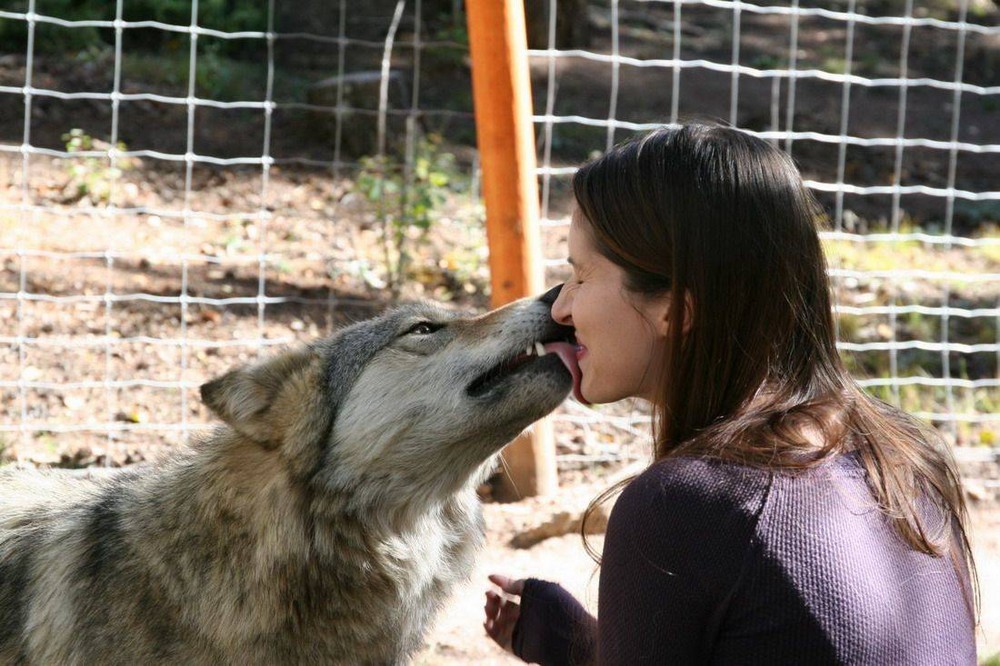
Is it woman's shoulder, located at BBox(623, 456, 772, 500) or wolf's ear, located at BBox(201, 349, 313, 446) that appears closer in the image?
woman's shoulder, located at BBox(623, 456, 772, 500)

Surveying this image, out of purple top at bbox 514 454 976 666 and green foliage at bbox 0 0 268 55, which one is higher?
green foliage at bbox 0 0 268 55

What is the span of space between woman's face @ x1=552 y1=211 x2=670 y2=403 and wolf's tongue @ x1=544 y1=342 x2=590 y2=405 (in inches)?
10.1

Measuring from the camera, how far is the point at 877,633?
6.19 ft

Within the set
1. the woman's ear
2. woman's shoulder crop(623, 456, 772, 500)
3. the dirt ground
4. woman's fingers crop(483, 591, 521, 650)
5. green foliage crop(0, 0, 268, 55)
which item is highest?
green foliage crop(0, 0, 268, 55)

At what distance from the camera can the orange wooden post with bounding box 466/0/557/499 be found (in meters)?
4.48

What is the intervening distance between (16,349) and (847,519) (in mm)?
4972

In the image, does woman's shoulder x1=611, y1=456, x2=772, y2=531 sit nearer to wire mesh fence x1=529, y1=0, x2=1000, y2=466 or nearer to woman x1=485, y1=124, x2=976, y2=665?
woman x1=485, y1=124, x2=976, y2=665

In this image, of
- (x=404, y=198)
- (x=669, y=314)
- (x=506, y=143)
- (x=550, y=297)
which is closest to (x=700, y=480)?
(x=669, y=314)

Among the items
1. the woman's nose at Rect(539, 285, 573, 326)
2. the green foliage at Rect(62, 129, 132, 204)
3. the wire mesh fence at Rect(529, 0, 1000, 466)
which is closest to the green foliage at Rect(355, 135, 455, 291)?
the wire mesh fence at Rect(529, 0, 1000, 466)

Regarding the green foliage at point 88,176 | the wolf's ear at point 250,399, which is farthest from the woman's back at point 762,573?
the green foliage at point 88,176

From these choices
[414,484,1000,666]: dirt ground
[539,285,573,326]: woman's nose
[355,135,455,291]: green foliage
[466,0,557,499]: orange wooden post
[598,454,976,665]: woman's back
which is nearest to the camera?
[598,454,976,665]: woman's back

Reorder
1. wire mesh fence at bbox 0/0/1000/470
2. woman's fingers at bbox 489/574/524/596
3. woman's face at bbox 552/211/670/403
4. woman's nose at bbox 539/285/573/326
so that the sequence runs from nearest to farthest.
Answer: woman's face at bbox 552/211/670/403 → woman's nose at bbox 539/285/573/326 → woman's fingers at bbox 489/574/524/596 → wire mesh fence at bbox 0/0/1000/470

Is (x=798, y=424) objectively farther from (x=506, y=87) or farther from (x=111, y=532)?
(x=506, y=87)

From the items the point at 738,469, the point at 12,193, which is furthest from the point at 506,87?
the point at 12,193
